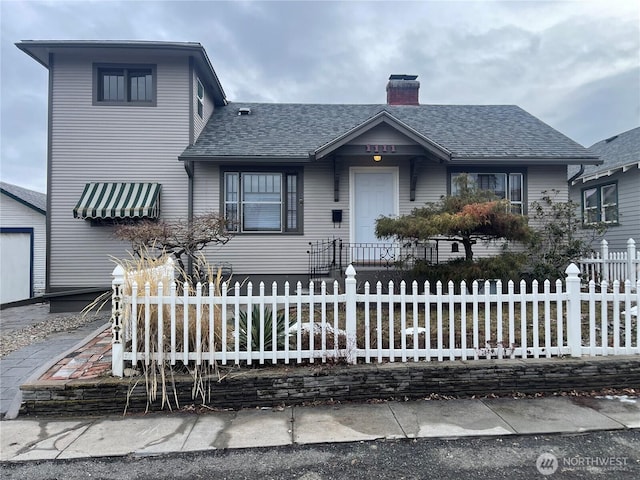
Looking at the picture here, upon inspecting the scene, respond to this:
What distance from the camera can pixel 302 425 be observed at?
3.34 meters

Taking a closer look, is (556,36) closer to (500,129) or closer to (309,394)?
(500,129)

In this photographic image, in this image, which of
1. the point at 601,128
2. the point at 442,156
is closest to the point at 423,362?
the point at 442,156

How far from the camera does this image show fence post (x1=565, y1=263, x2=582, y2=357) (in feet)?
13.8

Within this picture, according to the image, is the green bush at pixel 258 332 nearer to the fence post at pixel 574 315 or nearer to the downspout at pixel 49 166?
the fence post at pixel 574 315

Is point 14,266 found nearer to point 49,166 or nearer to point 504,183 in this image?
point 49,166

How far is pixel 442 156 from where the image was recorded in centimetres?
856

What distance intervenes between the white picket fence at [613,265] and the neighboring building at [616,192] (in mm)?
1796

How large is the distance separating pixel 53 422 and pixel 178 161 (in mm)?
6944

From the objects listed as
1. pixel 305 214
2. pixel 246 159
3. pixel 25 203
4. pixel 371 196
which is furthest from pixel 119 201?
pixel 25 203

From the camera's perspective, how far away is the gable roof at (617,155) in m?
11.6

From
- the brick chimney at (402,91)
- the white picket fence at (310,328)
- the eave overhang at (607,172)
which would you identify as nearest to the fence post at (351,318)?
the white picket fence at (310,328)

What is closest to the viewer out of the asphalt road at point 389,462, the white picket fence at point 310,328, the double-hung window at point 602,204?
the asphalt road at point 389,462

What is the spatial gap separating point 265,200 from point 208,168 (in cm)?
167

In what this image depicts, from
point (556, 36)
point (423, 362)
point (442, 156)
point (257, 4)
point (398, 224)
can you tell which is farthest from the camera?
point (556, 36)
